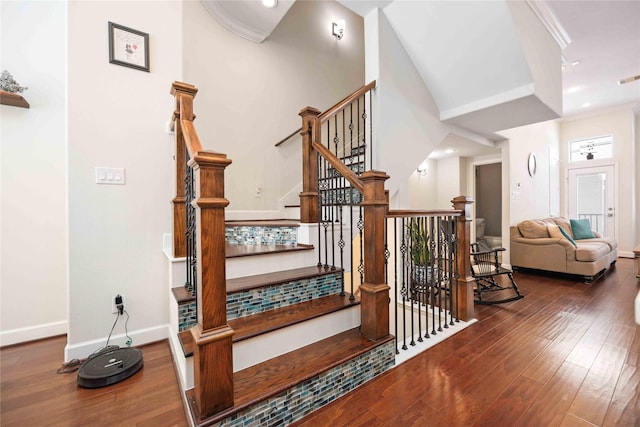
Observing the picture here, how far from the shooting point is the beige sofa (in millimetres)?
4031

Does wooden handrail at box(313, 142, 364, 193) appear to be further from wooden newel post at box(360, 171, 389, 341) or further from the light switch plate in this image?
the light switch plate

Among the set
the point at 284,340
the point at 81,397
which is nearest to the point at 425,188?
the point at 284,340

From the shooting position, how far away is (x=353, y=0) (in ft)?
9.25

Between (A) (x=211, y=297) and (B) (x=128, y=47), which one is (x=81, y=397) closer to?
(A) (x=211, y=297)

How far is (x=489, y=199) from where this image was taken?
6.86 meters

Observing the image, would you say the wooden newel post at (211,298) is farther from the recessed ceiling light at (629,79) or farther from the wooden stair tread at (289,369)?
the recessed ceiling light at (629,79)

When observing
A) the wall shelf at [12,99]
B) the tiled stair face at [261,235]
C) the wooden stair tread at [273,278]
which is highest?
the wall shelf at [12,99]

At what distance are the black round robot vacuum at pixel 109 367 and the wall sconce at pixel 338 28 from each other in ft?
15.2

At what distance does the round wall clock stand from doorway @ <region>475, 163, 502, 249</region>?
1.05 m

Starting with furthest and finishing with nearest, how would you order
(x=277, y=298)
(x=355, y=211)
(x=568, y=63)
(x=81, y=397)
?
1. (x=568, y=63)
2. (x=355, y=211)
3. (x=277, y=298)
4. (x=81, y=397)

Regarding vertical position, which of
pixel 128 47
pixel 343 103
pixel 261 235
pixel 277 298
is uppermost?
pixel 128 47

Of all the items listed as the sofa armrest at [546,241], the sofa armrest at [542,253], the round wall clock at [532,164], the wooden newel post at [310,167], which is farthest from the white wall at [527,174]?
the wooden newel post at [310,167]

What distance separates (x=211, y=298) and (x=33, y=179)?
7.51 feet

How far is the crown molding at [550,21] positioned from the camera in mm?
2896
